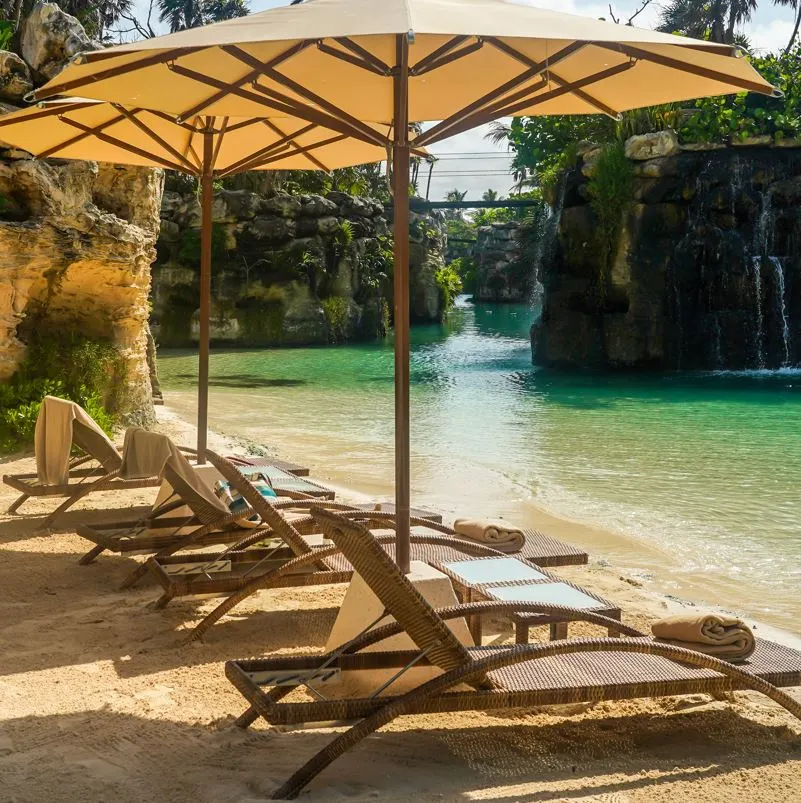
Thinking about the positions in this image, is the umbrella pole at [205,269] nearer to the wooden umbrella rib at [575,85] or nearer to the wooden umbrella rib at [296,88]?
the wooden umbrella rib at [296,88]

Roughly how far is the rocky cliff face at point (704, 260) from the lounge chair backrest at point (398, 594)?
20.8 m

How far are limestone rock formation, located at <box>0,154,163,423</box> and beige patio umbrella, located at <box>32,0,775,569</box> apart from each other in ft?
15.8

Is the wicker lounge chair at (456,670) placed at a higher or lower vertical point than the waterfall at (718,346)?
lower

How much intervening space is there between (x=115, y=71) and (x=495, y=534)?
2.84 m

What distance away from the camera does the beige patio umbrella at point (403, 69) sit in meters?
3.60

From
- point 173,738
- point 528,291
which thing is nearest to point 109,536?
point 173,738

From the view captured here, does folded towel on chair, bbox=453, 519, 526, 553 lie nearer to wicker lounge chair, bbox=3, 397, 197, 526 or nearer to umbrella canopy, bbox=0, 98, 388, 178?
wicker lounge chair, bbox=3, 397, 197, 526

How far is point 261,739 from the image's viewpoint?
130 inches

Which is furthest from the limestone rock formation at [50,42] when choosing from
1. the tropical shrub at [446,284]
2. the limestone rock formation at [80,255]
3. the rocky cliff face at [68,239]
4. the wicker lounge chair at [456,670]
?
the tropical shrub at [446,284]

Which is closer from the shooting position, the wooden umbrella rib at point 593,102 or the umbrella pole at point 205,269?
the wooden umbrella rib at point 593,102

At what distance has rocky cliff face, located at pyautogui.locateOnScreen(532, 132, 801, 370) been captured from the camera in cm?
2217

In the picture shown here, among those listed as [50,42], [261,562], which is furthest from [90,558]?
[50,42]

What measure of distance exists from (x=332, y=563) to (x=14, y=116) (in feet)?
12.1

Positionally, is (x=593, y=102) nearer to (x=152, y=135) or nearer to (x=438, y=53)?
(x=438, y=53)
